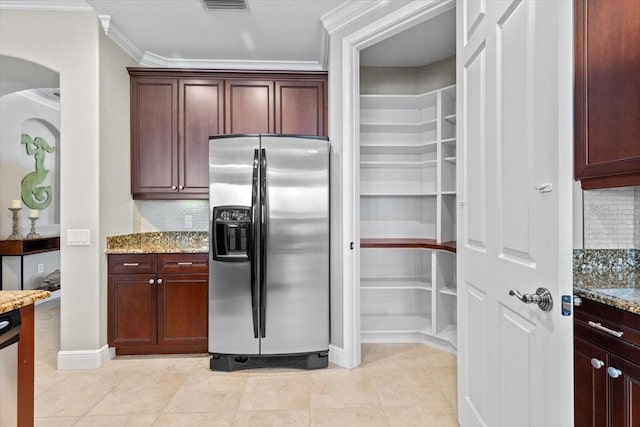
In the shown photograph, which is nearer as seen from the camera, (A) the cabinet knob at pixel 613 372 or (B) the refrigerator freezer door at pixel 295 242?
(A) the cabinet knob at pixel 613 372

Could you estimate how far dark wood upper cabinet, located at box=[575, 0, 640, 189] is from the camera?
4.07 ft

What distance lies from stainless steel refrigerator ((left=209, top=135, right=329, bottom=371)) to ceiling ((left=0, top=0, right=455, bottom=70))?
100cm

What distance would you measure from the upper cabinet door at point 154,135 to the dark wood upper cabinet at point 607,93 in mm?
3099

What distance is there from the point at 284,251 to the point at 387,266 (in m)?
1.31

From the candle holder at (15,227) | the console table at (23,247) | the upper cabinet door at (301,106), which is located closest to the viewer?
the upper cabinet door at (301,106)

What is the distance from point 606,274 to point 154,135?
11.4 feet

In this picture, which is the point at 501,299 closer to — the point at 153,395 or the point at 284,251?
the point at 284,251

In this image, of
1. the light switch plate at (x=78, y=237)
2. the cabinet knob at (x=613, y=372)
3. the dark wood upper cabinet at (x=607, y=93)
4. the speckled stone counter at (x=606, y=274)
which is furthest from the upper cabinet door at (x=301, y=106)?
the cabinet knob at (x=613, y=372)

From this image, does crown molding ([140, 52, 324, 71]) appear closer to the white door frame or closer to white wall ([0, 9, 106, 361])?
white wall ([0, 9, 106, 361])

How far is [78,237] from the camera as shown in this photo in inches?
113

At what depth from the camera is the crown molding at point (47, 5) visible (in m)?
2.81

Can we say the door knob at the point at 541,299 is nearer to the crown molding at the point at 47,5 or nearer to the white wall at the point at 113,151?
the white wall at the point at 113,151

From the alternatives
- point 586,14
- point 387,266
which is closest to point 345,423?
point 387,266

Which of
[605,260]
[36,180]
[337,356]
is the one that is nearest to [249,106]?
[337,356]
